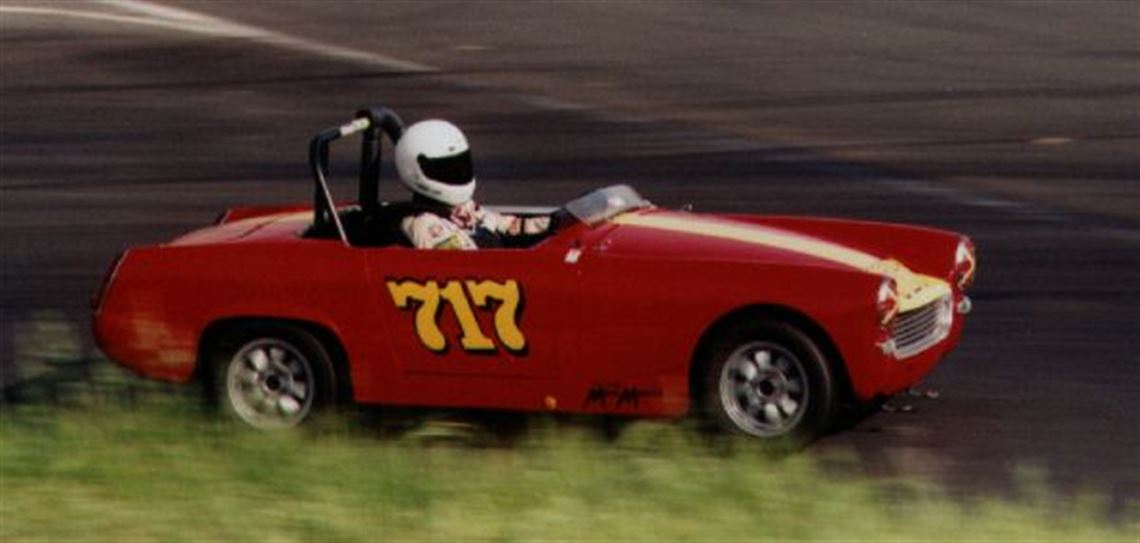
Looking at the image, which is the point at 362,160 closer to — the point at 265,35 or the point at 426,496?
the point at 426,496

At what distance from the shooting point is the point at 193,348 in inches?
455

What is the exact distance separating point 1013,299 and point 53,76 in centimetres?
1021

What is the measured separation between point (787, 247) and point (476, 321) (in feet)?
4.10

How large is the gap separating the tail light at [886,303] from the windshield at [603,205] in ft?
4.19

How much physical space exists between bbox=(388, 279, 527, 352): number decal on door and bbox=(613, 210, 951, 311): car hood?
0.70 metres

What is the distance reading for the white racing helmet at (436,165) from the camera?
39.1 feet

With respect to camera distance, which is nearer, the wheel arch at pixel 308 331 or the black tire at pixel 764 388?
the black tire at pixel 764 388

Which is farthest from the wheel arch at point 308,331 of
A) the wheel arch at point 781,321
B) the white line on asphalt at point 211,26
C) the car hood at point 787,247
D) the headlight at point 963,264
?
the white line on asphalt at point 211,26

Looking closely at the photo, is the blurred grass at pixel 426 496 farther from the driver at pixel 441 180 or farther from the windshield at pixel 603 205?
the driver at pixel 441 180

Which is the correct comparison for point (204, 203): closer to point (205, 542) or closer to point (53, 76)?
point (53, 76)

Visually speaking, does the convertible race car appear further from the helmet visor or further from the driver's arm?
the helmet visor

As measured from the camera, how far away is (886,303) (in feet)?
35.7

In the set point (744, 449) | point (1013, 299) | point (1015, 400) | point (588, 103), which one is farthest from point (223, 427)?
point (588, 103)
